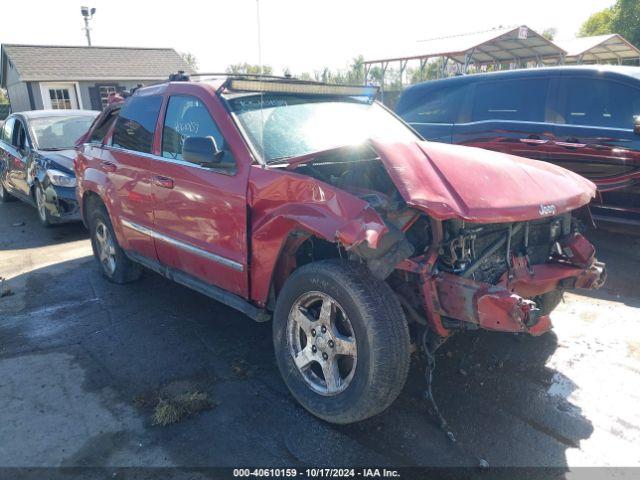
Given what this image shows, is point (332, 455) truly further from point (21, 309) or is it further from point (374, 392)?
point (21, 309)

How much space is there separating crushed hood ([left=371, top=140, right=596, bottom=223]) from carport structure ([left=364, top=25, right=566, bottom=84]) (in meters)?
15.2

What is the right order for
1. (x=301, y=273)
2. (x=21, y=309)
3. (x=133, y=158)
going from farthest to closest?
(x=21, y=309)
(x=133, y=158)
(x=301, y=273)

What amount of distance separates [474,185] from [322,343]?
4.08 feet

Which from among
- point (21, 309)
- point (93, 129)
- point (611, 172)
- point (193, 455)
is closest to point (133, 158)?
point (93, 129)

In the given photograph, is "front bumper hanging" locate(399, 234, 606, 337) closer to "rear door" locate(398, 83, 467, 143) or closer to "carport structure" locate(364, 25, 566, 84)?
"rear door" locate(398, 83, 467, 143)

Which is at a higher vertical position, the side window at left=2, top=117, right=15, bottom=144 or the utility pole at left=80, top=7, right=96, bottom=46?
the utility pole at left=80, top=7, right=96, bottom=46

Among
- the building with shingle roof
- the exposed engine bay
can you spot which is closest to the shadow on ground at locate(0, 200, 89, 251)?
the exposed engine bay

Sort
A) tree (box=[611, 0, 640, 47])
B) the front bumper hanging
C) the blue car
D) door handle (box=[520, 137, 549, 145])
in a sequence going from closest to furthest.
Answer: the front bumper hanging < door handle (box=[520, 137, 549, 145]) < the blue car < tree (box=[611, 0, 640, 47])

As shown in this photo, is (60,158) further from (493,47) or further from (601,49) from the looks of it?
(601,49)

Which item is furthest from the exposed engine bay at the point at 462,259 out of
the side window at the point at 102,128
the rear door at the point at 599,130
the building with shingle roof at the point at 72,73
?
the building with shingle roof at the point at 72,73

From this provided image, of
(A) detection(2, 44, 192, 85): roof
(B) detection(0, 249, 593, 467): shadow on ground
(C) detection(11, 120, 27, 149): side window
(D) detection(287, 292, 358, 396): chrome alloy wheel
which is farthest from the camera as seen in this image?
(A) detection(2, 44, 192, 85): roof

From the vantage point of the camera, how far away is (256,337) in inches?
162

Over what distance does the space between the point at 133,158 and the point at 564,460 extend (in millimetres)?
3911

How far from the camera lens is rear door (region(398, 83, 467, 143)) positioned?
698cm
